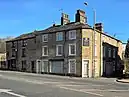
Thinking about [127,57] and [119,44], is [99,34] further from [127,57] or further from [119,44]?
[119,44]

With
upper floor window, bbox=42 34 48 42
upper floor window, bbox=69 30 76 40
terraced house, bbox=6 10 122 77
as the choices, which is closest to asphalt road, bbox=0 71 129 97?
terraced house, bbox=6 10 122 77

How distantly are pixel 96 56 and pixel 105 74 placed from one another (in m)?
5.88

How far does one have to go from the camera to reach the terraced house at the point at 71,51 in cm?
5181

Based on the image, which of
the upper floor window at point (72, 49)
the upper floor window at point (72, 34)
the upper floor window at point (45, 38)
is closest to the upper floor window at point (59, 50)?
the upper floor window at point (72, 49)

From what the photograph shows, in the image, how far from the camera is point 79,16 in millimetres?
56031

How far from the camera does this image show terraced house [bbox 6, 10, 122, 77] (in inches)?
2040

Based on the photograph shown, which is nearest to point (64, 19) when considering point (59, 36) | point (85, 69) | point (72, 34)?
point (59, 36)

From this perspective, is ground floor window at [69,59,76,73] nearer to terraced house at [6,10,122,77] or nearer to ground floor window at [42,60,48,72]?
terraced house at [6,10,122,77]

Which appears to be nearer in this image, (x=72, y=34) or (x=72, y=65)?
(x=72, y=65)

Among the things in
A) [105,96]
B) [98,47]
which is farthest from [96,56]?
[105,96]

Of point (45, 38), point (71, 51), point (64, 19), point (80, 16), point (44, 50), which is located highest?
A: point (80, 16)

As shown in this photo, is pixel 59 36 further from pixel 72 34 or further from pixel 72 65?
pixel 72 65

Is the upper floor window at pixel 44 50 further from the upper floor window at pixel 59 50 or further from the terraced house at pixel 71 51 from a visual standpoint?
the upper floor window at pixel 59 50

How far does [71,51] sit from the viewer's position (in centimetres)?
5328
